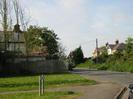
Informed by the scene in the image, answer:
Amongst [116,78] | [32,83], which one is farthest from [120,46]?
[32,83]

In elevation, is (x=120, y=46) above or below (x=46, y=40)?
above

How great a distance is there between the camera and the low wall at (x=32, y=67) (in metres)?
55.3

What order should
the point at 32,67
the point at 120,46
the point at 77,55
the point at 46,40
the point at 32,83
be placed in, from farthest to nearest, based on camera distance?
1. the point at 120,46
2. the point at 77,55
3. the point at 46,40
4. the point at 32,67
5. the point at 32,83

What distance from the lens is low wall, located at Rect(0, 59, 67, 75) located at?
55344 mm

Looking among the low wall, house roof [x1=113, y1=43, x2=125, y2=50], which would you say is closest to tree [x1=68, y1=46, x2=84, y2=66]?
house roof [x1=113, y1=43, x2=125, y2=50]

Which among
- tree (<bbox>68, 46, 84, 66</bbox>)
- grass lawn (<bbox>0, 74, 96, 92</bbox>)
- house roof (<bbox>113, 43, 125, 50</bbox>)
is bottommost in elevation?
grass lawn (<bbox>0, 74, 96, 92</bbox>)

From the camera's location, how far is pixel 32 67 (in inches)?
2299

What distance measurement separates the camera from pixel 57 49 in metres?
84.8

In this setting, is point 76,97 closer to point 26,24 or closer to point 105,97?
point 105,97

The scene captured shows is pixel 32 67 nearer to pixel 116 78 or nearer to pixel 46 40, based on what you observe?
pixel 116 78

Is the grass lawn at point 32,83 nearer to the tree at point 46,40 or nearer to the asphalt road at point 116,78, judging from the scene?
the asphalt road at point 116,78

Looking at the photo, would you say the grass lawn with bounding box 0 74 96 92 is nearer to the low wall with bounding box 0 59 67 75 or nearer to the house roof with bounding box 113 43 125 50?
the low wall with bounding box 0 59 67 75

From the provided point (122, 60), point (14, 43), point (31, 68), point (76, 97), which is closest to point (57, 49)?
point (14, 43)

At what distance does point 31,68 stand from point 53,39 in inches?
1035
